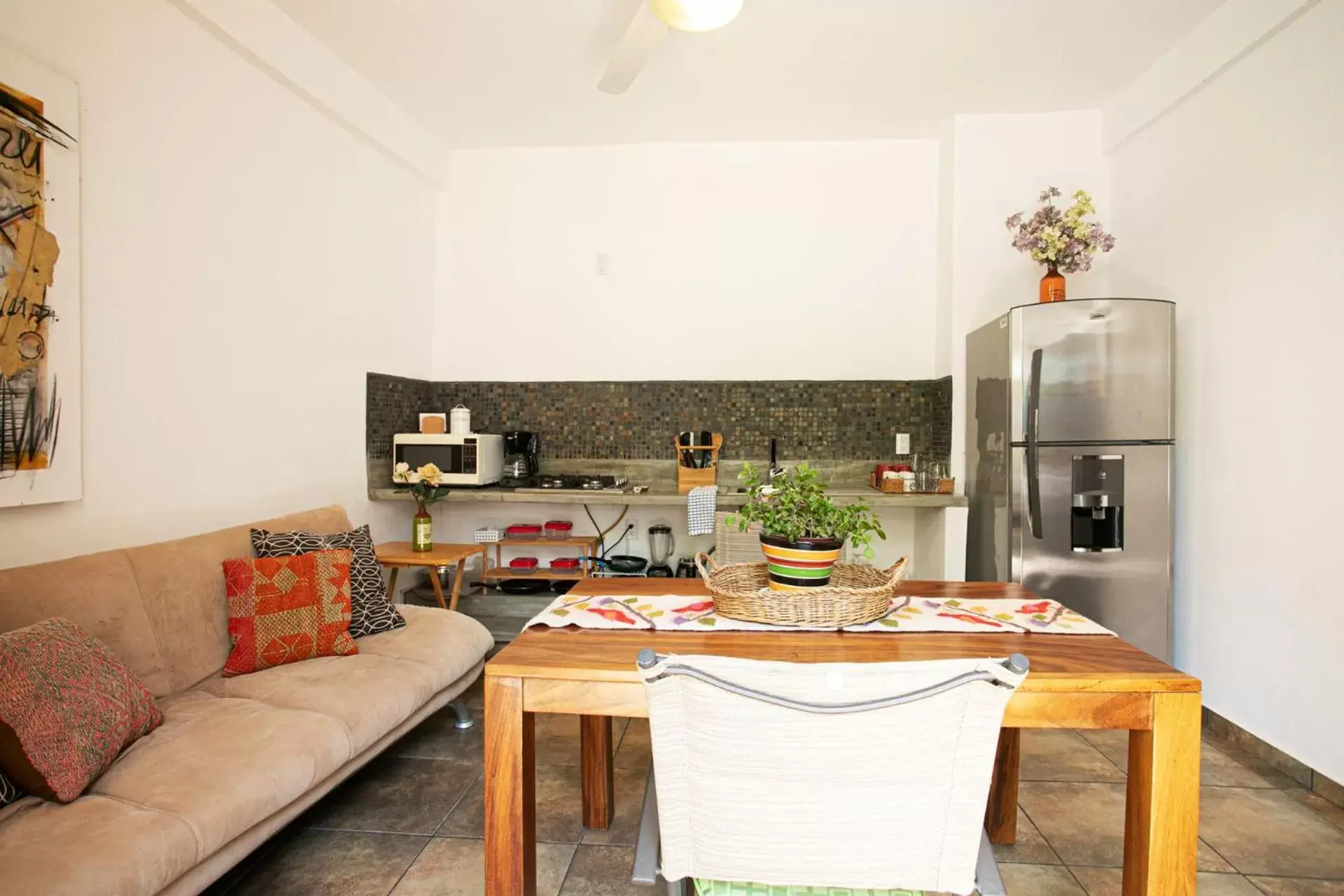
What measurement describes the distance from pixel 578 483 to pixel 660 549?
65cm

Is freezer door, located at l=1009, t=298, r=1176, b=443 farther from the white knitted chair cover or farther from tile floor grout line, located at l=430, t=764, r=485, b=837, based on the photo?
tile floor grout line, located at l=430, t=764, r=485, b=837

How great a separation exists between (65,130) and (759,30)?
8.31 ft

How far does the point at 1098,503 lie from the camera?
3.01 m

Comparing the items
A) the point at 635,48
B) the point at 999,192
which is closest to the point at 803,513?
the point at 635,48

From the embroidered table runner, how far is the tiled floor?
78 cm

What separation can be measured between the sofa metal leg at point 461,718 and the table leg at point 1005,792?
196 centimetres

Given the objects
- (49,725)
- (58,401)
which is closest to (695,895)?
(49,725)

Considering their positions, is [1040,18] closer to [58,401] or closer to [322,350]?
[322,350]

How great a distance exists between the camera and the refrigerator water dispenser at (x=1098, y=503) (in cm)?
299

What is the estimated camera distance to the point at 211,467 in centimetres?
260

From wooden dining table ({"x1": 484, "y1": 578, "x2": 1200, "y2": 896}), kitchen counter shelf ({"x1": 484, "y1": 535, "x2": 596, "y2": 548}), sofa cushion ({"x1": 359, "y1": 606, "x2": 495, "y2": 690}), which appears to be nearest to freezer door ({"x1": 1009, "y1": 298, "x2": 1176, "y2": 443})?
wooden dining table ({"x1": 484, "y1": 578, "x2": 1200, "y2": 896})

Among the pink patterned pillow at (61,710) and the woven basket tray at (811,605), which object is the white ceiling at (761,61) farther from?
the pink patterned pillow at (61,710)

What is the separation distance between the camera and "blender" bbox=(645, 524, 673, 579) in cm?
Result: 405

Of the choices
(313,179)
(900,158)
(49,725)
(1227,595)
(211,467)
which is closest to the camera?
(49,725)
